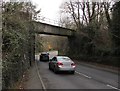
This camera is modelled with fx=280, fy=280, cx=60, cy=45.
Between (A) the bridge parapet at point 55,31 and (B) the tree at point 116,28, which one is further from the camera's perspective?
(A) the bridge parapet at point 55,31

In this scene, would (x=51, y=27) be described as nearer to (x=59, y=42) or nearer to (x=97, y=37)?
(x=97, y=37)

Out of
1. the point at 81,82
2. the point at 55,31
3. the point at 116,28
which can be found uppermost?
the point at 55,31

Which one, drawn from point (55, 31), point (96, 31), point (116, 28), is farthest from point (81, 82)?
point (55, 31)

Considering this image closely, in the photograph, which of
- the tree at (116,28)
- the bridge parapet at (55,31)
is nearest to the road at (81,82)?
the tree at (116,28)

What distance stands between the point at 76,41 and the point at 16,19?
42419 mm

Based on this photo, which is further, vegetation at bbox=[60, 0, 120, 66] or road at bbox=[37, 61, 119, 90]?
vegetation at bbox=[60, 0, 120, 66]

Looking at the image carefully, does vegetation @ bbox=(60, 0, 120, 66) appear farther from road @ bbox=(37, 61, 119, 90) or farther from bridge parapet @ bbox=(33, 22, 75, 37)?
road @ bbox=(37, 61, 119, 90)

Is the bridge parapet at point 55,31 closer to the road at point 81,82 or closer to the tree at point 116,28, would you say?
the tree at point 116,28

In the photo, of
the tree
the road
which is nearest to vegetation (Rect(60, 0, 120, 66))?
the tree

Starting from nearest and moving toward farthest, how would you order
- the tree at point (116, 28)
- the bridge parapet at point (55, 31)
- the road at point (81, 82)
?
the road at point (81, 82), the tree at point (116, 28), the bridge parapet at point (55, 31)

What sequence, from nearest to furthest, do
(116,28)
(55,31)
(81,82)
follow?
(81,82) < (116,28) < (55,31)

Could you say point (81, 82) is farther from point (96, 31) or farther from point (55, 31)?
point (55, 31)

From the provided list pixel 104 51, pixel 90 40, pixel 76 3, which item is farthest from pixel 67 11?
pixel 104 51

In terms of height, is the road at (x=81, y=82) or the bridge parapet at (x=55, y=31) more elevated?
the bridge parapet at (x=55, y=31)
